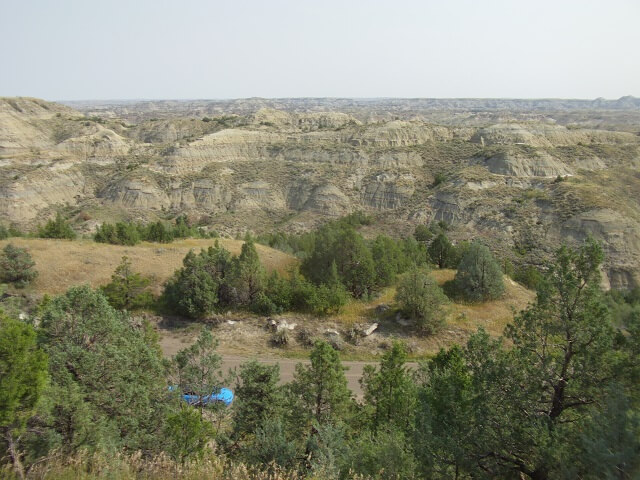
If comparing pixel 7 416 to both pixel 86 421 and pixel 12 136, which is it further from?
pixel 12 136

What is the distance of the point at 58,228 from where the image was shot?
27.7m

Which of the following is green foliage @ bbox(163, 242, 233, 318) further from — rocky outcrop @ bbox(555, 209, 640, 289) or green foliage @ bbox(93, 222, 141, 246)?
rocky outcrop @ bbox(555, 209, 640, 289)

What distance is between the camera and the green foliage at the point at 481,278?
69.3 feet

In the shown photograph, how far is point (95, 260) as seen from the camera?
74.9 feet

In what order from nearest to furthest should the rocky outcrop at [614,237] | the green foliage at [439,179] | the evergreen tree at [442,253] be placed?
1. the evergreen tree at [442,253]
2. the rocky outcrop at [614,237]
3. the green foliage at [439,179]

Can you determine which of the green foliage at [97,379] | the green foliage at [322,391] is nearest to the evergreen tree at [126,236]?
the green foliage at [97,379]

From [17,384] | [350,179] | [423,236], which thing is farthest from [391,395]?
[350,179]

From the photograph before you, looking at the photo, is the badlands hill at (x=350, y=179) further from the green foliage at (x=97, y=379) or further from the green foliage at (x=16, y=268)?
the green foliage at (x=97, y=379)

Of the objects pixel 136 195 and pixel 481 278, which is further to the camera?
pixel 136 195

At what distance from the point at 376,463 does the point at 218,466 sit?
262 cm

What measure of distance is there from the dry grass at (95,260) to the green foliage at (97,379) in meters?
13.7

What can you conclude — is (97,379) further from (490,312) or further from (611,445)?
(490,312)

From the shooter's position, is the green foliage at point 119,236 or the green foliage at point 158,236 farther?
the green foliage at point 158,236

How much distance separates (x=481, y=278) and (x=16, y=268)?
75.8 ft
